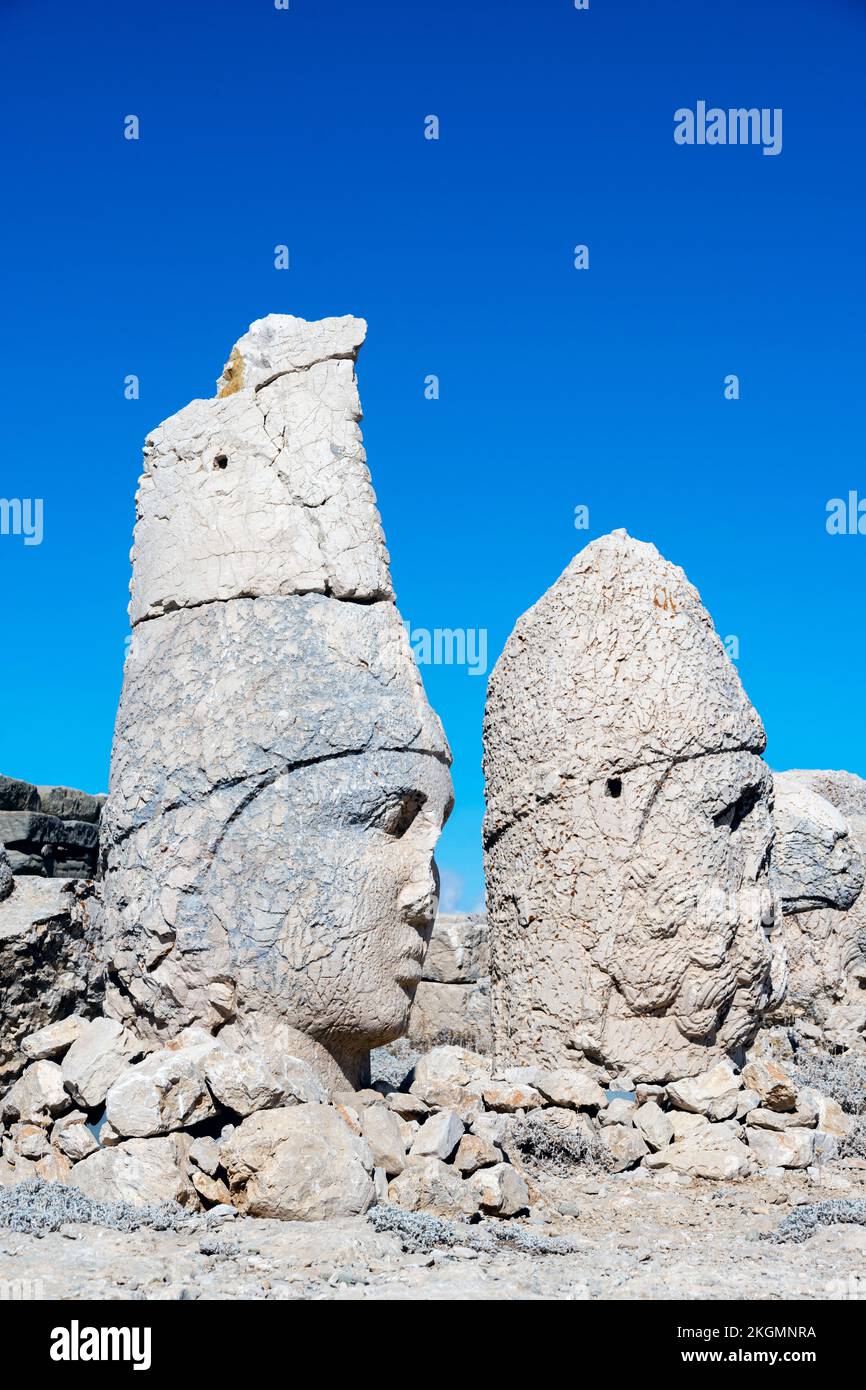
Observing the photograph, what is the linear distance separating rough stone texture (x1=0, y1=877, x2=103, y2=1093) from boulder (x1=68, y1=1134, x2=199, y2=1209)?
98 cm

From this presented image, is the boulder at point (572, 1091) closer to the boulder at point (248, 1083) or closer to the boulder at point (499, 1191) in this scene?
the boulder at point (499, 1191)

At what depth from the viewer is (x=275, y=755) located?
21.1 feet

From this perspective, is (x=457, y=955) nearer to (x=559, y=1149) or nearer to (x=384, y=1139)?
(x=559, y=1149)

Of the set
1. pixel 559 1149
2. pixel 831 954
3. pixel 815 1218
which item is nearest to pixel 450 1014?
pixel 831 954

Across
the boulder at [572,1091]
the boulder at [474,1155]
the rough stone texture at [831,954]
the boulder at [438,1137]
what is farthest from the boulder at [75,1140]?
the rough stone texture at [831,954]

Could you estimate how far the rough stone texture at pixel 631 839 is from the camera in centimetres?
776

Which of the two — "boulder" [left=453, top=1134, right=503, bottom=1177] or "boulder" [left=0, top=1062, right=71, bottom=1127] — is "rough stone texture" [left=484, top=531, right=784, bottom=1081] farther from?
"boulder" [left=0, top=1062, right=71, bottom=1127]

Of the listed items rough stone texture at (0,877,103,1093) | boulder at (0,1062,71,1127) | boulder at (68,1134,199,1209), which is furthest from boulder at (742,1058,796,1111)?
boulder at (0,1062,71,1127)

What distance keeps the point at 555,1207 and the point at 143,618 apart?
3482 millimetres

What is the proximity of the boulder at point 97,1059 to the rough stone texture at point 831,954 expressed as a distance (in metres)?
6.38

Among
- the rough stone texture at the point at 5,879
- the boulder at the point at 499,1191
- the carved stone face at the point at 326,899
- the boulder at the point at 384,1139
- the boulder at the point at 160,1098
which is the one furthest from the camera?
the rough stone texture at the point at 5,879

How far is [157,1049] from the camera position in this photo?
641cm

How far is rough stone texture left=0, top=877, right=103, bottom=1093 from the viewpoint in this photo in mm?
6430

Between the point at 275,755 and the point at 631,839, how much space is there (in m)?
2.37
